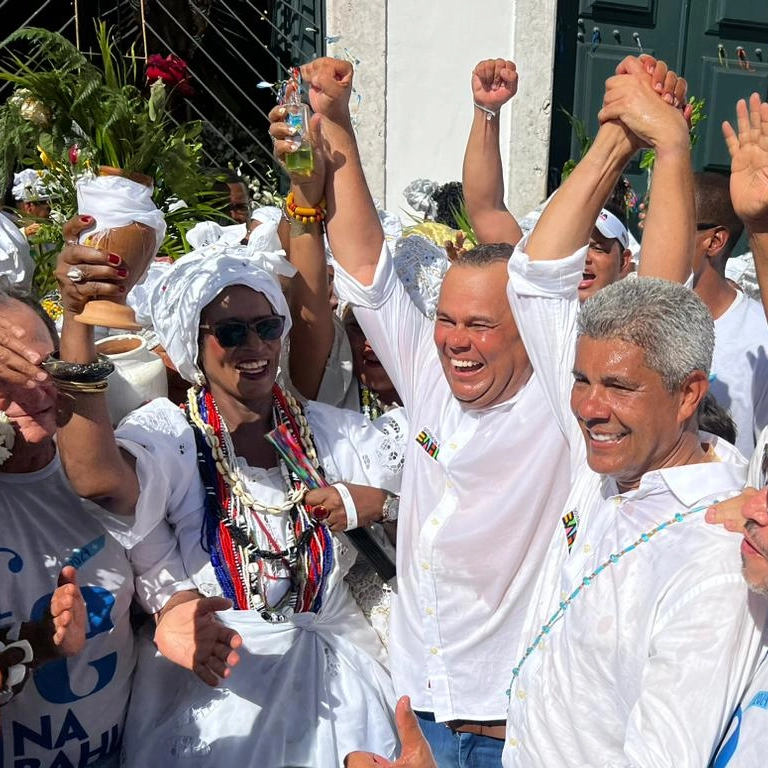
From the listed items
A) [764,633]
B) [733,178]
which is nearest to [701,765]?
[764,633]

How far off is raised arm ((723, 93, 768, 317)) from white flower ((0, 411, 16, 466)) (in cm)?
173

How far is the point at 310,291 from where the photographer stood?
315 centimetres

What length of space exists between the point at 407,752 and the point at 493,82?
2118 millimetres

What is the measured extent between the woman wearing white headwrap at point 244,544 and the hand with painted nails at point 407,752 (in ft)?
2.08

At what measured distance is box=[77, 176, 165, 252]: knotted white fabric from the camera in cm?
240

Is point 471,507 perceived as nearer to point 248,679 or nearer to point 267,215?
point 248,679

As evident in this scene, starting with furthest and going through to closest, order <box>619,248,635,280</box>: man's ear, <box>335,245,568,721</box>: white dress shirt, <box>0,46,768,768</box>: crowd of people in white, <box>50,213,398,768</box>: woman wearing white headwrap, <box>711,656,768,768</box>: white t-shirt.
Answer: <box>619,248,635,280</box>: man's ear → <box>50,213,398,768</box>: woman wearing white headwrap → <box>335,245,568,721</box>: white dress shirt → <box>0,46,768,768</box>: crowd of people in white → <box>711,656,768,768</box>: white t-shirt

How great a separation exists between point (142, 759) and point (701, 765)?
1.58m

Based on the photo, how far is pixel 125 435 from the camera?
8.43ft

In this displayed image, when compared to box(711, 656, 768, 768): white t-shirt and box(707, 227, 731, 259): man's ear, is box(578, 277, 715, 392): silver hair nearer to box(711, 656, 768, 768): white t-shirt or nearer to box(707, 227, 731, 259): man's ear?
box(711, 656, 768, 768): white t-shirt

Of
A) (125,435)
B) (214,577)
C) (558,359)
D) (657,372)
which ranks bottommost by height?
(214,577)

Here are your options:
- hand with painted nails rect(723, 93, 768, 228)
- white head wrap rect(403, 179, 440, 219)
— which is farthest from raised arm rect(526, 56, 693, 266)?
white head wrap rect(403, 179, 440, 219)

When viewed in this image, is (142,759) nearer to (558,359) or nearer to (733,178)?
(558,359)

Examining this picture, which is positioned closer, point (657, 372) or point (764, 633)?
point (764, 633)
